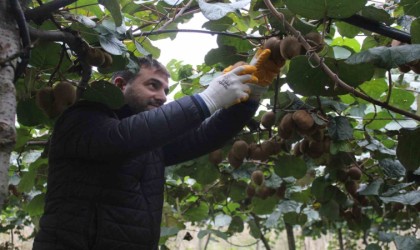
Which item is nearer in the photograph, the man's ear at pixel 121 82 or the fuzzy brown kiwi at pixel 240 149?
the man's ear at pixel 121 82

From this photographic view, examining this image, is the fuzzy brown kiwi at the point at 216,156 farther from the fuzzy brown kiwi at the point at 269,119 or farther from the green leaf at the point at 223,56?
the green leaf at the point at 223,56

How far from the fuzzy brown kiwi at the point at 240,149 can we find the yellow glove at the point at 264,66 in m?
0.47

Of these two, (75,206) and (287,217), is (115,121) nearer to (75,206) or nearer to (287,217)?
(75,206)

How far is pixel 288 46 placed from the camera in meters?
1.19

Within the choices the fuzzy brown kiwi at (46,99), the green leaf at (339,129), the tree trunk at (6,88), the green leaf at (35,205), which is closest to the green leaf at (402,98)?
the green leaf at (339,129)

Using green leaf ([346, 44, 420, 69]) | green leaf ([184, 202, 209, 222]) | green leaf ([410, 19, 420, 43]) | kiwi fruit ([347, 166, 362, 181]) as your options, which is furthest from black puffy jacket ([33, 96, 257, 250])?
green leaf ([184, 202, 209, 222])

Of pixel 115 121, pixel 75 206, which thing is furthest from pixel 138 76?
pixel 75 206

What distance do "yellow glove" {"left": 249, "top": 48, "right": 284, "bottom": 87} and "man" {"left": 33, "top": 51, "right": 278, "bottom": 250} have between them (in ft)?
0.09

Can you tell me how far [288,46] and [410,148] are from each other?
55 centimetres

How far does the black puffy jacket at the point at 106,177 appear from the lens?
124 cm

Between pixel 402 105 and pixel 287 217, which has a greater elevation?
pixel 402 105

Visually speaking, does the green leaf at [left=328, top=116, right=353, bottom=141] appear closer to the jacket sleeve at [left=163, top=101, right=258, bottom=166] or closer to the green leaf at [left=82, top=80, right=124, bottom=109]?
the jacket sleeve at [left=163, top=101, right=258, bottom=166]

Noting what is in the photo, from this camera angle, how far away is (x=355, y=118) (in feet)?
6.20

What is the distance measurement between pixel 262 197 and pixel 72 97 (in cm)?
149
